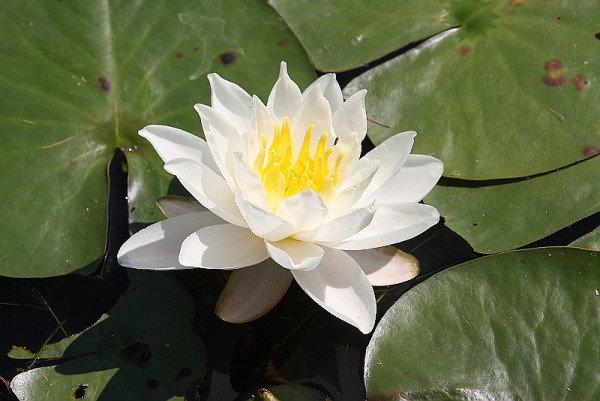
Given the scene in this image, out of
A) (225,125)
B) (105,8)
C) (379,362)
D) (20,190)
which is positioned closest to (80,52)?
(105,8)

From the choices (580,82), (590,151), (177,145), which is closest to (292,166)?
(177,145)

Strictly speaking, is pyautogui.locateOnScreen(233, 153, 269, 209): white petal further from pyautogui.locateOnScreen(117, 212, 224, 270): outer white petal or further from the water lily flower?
pyautogui.locateOnScreen(117, 212, 224, 270): outer white petal

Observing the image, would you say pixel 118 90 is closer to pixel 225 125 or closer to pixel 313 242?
pixel 225 125

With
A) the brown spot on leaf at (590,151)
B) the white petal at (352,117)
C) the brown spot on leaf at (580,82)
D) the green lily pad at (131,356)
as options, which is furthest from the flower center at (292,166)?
the brown spot on leaf at (580,82)

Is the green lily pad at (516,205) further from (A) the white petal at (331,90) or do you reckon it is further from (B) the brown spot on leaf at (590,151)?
(A) the white petal at (331,90)

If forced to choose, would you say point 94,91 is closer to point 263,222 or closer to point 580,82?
point 263,222


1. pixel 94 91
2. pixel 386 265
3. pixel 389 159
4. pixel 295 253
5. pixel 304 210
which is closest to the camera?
pixel 304 210

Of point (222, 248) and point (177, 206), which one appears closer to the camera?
point (222, 248)
